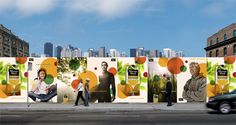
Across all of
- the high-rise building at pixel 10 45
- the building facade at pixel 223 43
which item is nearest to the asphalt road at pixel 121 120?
the building facade at pixel 223 43

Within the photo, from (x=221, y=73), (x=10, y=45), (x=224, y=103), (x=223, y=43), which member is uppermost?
(x=10, y=45)

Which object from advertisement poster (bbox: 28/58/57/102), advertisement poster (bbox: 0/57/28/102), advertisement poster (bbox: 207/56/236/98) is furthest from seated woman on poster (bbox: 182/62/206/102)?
advertisement poster (bbox: 0/57/28/102)

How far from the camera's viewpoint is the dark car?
19.1 meters

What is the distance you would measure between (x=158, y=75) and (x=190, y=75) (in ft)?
6.48

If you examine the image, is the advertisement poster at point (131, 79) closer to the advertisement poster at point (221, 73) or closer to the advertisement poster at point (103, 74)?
the advertisement poster at point (103, 74)

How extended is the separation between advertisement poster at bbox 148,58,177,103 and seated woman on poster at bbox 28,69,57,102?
19.4 feet

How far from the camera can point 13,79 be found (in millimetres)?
26203

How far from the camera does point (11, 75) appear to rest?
2617 cm

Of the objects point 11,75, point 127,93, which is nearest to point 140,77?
point 127,93

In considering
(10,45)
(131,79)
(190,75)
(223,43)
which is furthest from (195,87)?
(10,45)

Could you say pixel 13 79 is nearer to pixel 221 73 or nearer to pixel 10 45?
pixel 221 73

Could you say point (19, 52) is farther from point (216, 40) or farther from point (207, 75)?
point (207, 75)

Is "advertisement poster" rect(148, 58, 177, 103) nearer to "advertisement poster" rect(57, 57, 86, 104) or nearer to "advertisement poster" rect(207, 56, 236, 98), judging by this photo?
"advertisement poster" rect(207, 56, 236, 98)

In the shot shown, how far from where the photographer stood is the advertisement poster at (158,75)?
86.8 ft
